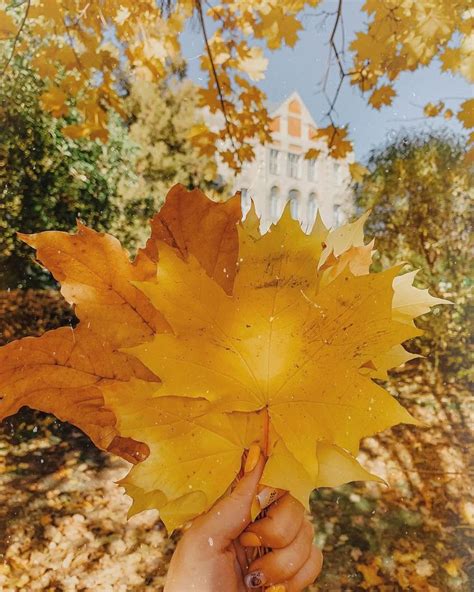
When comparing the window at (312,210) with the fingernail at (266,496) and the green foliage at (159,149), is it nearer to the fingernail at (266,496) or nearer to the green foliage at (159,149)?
the fingernail at (266,496)

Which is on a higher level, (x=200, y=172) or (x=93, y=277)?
(x=200, y=172)

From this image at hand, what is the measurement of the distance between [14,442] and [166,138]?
9.96ft

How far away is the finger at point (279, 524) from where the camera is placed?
1.07 feet

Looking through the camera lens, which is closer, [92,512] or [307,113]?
[92,512]

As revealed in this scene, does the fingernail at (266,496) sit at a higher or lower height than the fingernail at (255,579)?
higher

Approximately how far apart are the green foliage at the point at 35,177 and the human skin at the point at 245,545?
9.65 feet

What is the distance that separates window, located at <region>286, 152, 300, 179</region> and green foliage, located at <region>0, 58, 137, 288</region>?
1598 millimetres

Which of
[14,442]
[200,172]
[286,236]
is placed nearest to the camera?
[286,236]

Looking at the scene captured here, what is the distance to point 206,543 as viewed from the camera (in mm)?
347

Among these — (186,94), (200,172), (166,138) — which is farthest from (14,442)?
(186,94)

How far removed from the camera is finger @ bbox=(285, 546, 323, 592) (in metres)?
0.36

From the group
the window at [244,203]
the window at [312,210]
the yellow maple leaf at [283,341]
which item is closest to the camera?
the yellow maple leaf at [283,341]

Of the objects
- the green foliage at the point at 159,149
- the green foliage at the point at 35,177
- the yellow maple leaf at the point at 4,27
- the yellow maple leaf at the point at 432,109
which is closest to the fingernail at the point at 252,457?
the yellow maple leaf at the point at 4,27

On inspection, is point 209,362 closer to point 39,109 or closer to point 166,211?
point 166,211
